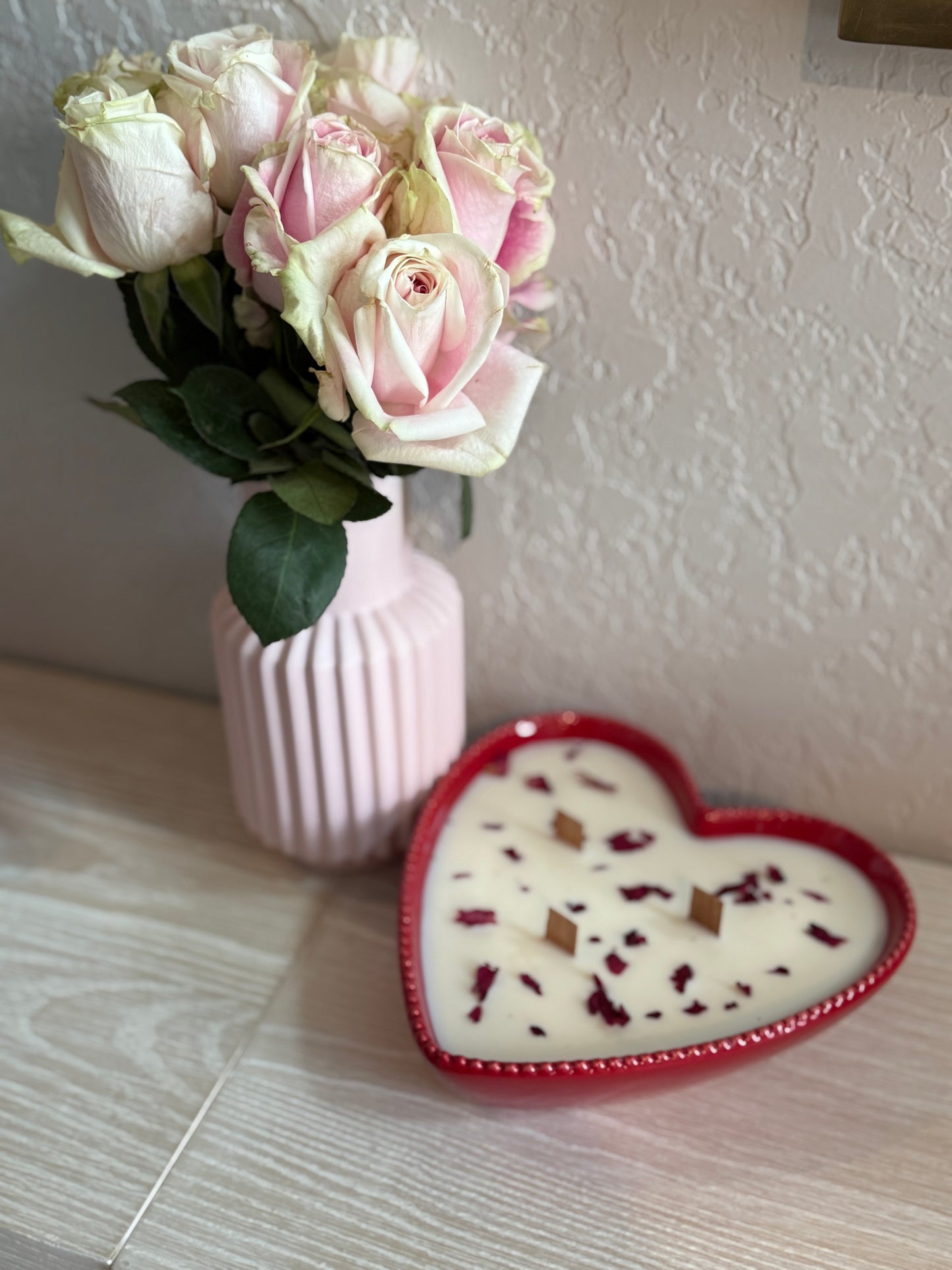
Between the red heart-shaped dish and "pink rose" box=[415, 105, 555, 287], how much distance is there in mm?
312

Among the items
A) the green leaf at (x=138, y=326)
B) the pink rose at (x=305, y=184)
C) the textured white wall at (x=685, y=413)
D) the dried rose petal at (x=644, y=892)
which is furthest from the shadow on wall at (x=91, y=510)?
A: the dried rose petal at (x=644, y=892)

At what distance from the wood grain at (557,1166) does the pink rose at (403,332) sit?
1.07 feet

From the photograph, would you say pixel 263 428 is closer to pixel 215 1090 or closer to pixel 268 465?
pixel 268 465

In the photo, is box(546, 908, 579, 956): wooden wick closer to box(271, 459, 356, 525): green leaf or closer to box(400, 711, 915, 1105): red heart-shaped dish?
box(400, 711, 915, 1105): red heart-shaped dish

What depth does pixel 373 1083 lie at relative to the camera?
0.57 m

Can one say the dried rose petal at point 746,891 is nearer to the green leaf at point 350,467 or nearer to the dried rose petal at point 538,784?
the dried rose petal at point 538,784

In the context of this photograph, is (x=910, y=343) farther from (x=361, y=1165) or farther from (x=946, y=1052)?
(x=361, y=1165)

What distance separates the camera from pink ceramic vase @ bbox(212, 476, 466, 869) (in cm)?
60

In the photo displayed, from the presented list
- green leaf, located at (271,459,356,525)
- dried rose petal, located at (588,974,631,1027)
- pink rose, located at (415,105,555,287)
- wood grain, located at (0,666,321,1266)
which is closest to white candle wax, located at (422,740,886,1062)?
dried rose petal, located at (588,974,631,1027)

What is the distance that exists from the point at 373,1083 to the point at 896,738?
0.37 meters

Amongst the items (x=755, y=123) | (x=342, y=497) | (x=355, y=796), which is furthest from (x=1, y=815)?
(x=755, y=123)

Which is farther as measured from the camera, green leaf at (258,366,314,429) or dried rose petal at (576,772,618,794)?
dried rose petal at (576,772,618,794)

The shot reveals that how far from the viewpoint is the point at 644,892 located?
2.04ft

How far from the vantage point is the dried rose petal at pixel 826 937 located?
1.95 ft
